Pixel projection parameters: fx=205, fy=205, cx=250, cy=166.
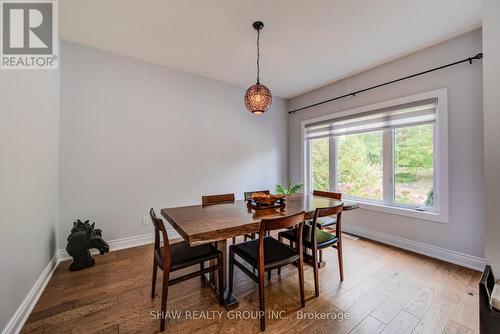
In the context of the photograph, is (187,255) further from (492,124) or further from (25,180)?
(492,124)

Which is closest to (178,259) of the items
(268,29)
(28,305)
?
(28,305)

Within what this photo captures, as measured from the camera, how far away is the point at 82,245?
2.21m

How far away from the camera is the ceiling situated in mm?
1906

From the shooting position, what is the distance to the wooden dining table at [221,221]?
1.37 metres

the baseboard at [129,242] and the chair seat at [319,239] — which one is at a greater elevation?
the chair seat at [319,239]

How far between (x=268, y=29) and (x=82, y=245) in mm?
3078

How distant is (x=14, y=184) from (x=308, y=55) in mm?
3230

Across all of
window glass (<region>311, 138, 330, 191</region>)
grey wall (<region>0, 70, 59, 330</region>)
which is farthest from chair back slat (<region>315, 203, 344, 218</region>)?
grey wall (<region>0, 70, 59, 330</region>)

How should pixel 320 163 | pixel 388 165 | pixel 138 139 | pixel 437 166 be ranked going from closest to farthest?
pixel 437 166
pixel 138 139
pixel 388 165
pixel 320 163

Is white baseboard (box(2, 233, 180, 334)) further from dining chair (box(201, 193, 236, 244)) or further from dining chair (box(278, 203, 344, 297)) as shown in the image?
dining chair (box(278, 203, 344, 297))

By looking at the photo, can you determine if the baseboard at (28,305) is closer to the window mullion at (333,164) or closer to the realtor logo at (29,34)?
the realtor logo at (29,34)

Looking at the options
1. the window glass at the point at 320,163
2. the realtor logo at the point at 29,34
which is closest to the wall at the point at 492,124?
the window glass at the point at 320,163

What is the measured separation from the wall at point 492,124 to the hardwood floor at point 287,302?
1.99ft

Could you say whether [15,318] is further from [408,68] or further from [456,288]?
[408,68]
